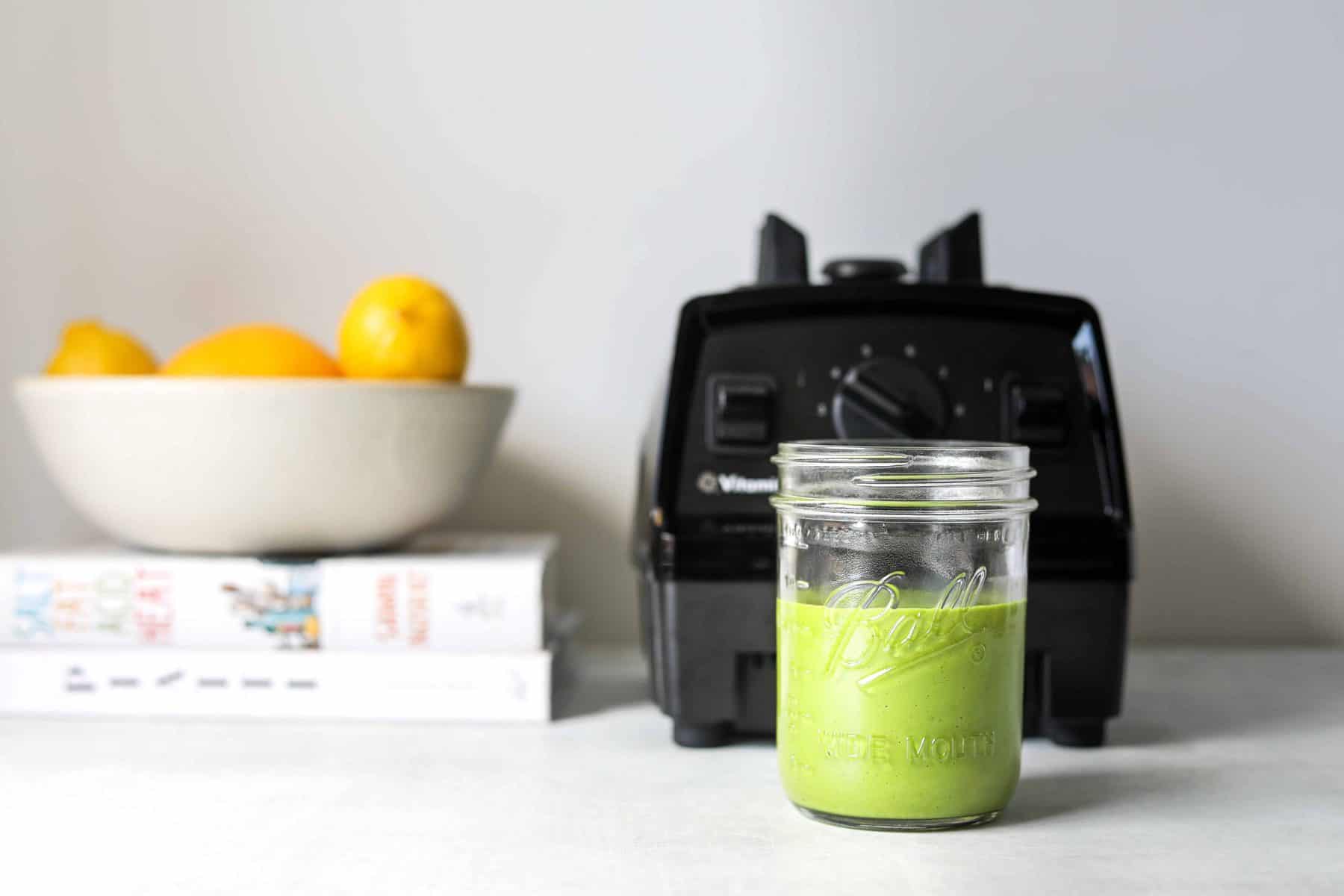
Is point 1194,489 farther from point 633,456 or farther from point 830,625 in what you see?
point 830,625

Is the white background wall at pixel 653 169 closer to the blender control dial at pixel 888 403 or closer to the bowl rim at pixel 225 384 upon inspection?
the bowl rim at pixel 225 384

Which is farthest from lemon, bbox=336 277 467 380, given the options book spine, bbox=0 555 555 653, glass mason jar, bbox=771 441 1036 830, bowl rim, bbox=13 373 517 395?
glass mason jar, bbox=771 441 1036 830

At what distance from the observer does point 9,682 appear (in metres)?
0.79

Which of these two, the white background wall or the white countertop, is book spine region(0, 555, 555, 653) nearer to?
the white countertop

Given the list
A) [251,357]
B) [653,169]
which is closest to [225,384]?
[251,357]

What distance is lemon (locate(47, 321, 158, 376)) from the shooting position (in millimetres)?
852

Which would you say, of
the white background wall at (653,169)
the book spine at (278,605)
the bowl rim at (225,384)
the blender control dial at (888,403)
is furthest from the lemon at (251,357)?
the blender control dial at (888,403)

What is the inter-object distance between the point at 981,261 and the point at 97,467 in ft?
1.89

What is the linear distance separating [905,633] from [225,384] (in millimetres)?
459

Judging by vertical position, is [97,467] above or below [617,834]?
above

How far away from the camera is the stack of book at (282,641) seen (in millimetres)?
788

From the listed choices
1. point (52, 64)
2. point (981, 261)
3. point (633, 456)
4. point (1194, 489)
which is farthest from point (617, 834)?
point (52, 64)

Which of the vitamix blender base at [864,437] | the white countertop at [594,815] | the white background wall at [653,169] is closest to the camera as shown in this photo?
the white countertop at [594,815]

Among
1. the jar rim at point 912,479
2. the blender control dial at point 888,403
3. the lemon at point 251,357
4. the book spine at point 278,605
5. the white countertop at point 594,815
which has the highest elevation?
the lemon at point 251,357
